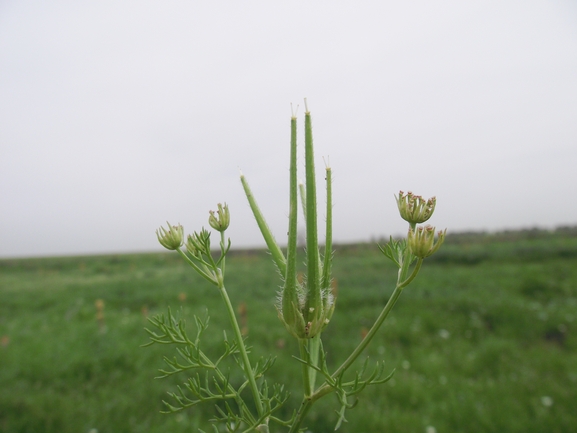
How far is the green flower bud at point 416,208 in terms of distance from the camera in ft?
3.22

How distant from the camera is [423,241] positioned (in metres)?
0.91

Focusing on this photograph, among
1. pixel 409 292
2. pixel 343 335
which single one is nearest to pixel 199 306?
pixel 343 335

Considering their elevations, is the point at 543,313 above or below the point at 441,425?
above

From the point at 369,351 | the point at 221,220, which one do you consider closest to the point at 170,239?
the point at 221,220

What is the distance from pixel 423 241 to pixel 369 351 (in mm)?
9599

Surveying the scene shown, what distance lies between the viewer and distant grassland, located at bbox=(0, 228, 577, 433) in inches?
243

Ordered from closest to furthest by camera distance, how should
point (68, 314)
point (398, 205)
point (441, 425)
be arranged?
point (398, 205) → point (441, 425) → point (68, 314)

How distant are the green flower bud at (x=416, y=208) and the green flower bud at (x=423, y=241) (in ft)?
0.22

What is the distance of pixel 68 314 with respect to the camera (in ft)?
43.0

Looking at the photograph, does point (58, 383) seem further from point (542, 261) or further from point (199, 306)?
point (542, 261)

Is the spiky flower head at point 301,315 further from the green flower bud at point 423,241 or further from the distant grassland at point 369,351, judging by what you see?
the distant grassland at point 369,351

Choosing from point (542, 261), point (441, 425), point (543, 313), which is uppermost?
point (542, 261)

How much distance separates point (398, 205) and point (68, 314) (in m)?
14.7

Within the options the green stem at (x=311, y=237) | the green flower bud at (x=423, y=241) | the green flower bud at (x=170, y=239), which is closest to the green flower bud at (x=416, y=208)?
the green flower bud at (x=423, y=241)
